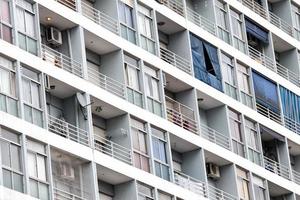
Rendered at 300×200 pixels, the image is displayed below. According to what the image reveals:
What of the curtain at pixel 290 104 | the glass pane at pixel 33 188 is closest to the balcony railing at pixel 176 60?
the curtain at pixel 290 104

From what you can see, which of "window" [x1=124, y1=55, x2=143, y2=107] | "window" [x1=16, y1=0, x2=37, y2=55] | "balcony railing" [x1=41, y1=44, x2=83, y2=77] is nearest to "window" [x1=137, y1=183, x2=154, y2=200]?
"window" [x1=124, y1=55, x2=143, y2=107]

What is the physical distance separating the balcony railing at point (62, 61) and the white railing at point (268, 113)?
13649mm

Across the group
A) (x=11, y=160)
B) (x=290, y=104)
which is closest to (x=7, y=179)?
(x=11, y=160)

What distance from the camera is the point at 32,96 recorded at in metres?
52.7

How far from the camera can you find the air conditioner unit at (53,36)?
55750 millimetres

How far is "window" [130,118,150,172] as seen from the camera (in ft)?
188

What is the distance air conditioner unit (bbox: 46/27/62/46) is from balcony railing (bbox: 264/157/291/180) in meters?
14.4

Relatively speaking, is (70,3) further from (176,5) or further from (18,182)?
(18,182)

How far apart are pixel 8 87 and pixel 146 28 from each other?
10955 millimetres

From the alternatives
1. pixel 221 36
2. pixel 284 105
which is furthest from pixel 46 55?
pixel 284 105

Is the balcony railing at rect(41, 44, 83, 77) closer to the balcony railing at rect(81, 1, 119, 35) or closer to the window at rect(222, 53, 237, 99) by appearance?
the balcony railing at rect(81, 1, 119, 35)

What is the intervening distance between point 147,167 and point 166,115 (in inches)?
125

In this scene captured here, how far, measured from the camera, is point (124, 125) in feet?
188

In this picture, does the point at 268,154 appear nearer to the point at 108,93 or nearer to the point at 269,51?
the point at 269,51
